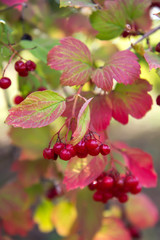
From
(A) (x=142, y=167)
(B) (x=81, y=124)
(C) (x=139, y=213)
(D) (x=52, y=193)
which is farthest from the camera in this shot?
(C) (x=139, y=213)

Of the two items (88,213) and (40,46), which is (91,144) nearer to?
(40,46)

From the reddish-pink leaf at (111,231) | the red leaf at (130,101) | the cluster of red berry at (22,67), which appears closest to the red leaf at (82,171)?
the red leaf at (130,101)

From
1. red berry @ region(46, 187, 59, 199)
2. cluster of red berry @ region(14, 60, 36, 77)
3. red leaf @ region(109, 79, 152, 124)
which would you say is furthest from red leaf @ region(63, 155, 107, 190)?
red berry @ region(46, 187, 59, 199)

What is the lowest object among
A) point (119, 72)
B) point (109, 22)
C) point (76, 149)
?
point (76, 149)

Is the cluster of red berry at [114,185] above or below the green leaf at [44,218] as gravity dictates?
above

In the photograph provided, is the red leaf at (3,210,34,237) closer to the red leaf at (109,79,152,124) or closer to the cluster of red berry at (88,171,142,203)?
the cluster of red berry at (88,171,142,203)

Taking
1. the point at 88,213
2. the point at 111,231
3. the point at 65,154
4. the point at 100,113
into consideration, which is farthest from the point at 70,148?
the point at 111,231

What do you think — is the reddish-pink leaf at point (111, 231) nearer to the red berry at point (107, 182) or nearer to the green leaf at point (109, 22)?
the red berry at point (107, 182)
